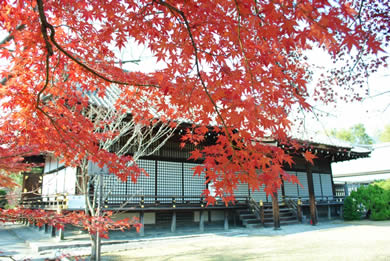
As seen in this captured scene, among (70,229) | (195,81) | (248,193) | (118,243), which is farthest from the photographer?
(248,193)

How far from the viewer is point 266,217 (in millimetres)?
13133

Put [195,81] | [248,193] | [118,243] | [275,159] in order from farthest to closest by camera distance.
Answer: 1. [248,193]
2. [118,243]
3. [275,159]
4. [195,81]

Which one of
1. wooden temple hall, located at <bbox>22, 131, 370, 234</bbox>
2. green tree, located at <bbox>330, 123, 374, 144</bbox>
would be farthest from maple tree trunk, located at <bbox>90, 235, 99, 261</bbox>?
green tree, located at <bbox>330, 123, 374, 144</bbox>

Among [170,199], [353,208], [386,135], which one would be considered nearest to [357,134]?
[386,135]

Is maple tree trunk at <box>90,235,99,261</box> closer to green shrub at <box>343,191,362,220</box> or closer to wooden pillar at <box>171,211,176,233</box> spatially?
wooden pillar at <box>171,211,176,233</box>

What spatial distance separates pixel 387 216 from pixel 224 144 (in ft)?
48.1

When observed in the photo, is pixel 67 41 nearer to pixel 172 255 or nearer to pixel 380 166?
pixel 172 255

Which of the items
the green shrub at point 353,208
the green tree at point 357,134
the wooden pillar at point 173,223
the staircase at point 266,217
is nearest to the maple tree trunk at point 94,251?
the wooden pillar at point 173,223

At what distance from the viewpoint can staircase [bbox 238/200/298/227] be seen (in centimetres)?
1250

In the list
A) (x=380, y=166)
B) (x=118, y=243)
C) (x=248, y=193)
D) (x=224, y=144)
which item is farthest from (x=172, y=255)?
(x=380, y=166)

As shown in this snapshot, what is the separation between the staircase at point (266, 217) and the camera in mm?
12503

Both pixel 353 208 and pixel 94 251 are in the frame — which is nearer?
pixel 94 251

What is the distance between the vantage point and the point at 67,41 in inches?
178

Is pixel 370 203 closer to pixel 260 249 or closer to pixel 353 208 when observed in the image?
pixel 353 208
